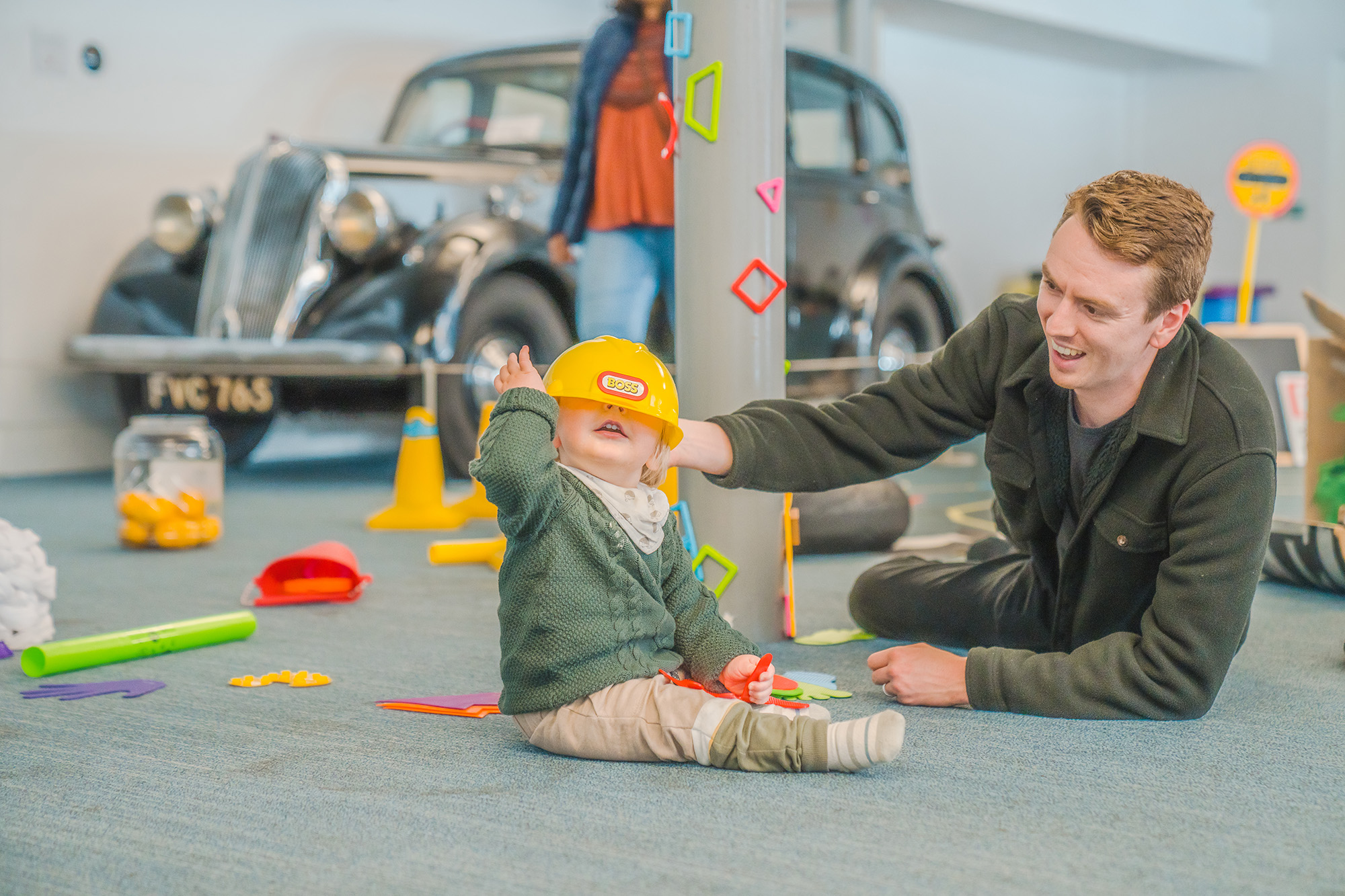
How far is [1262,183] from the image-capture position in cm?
549

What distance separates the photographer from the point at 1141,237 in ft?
5.11

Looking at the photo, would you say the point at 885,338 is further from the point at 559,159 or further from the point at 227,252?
the point at 227,252

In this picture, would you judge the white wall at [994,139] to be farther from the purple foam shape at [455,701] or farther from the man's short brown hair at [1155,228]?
the purple foam shape at [455,701]

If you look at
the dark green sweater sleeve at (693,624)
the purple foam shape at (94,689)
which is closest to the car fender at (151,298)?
the purple foam shape at (94,689)

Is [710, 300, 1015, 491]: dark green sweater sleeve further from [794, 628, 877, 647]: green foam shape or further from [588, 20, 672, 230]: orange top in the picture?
[588, 20, 672, 230]: orange top

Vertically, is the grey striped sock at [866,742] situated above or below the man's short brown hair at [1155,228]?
below

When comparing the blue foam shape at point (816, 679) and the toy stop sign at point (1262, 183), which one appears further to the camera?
the toy stop sign at point (1262, 183)

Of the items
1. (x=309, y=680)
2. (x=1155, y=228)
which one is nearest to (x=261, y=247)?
(x=309, y=680)

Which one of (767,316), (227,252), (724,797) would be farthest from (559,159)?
(724,797)

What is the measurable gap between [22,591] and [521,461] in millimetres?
1342

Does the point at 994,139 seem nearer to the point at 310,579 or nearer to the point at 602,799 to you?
the point at 310,579

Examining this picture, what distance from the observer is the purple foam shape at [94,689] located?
192cm

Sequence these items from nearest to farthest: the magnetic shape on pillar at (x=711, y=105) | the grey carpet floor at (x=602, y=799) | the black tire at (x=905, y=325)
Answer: the grey carpet floor at (x=602, y=799), the magnetic shape on pillar at (x=711, y=105), the black tire at (x=905, y=325)

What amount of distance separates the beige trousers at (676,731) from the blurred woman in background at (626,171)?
1.59m
